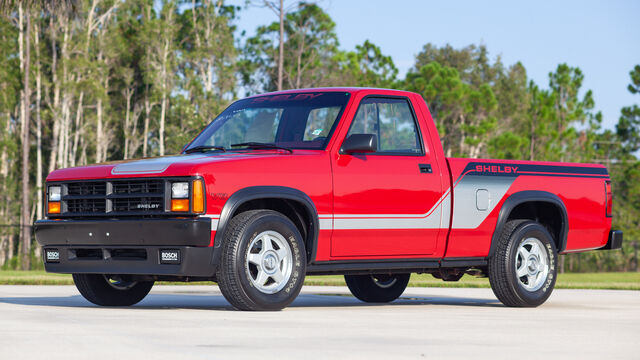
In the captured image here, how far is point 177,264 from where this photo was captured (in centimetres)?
844

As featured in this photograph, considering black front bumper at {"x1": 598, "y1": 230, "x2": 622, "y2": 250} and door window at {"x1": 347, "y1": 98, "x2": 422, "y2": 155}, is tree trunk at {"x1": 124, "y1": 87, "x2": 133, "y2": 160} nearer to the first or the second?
black front bumper at {"x1": 598, "y1": 230, "x2": 622, "y2": 250}

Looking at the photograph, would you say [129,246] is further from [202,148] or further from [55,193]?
[202,148]

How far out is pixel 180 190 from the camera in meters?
8.49

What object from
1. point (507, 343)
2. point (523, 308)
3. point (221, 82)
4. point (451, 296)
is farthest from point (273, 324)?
point (221, 82)

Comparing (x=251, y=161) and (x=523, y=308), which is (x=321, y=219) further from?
(x=523, y=308)

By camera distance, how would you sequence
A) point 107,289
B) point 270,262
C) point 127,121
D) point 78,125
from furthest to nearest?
point 127,121
point 78,125
point 107,289
point 270,262

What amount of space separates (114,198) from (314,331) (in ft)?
8.65

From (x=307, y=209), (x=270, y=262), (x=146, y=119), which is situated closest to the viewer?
(x=270, y=262)

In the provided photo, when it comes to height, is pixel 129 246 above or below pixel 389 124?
below

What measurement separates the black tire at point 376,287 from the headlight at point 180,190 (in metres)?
3.77

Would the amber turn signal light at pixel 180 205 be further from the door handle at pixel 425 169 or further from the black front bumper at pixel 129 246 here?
the door handle at pixel 425 169

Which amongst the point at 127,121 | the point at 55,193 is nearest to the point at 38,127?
the point at 127,121

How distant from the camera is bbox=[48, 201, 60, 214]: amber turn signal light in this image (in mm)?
9516

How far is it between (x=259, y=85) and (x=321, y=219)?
56841 millimetres
